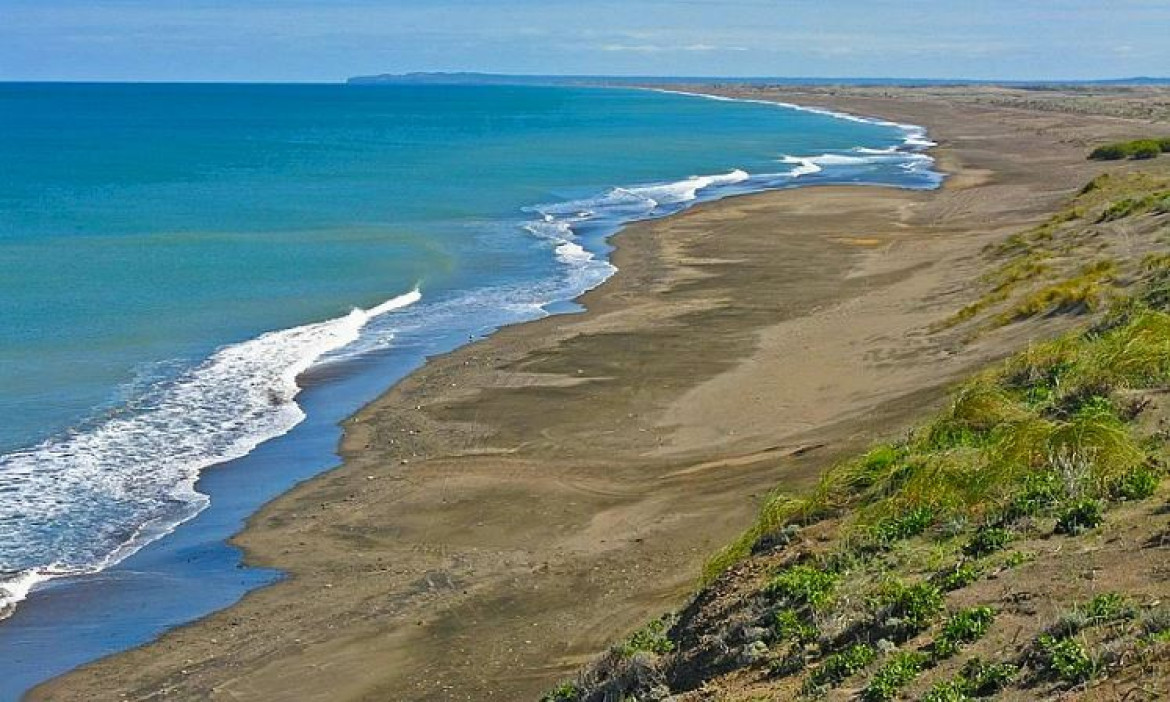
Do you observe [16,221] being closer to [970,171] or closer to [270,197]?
[270,197]

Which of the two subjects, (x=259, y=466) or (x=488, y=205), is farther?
(x=488, y=205)

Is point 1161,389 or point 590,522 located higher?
point 1161,389

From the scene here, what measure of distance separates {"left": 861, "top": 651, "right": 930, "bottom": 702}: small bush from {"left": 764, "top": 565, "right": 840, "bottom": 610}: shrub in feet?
4.14

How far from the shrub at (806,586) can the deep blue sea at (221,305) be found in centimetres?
760

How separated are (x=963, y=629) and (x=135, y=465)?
1510cm

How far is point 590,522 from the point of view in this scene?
16.8 m

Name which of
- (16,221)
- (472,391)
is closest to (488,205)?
(16,221)

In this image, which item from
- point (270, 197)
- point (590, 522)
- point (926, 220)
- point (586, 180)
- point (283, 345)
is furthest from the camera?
point (586, 180)

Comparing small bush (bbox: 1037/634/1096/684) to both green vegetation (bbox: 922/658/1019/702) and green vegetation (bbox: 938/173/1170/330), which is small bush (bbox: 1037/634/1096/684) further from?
green vegetation (bbox: 938/173/1170/330)

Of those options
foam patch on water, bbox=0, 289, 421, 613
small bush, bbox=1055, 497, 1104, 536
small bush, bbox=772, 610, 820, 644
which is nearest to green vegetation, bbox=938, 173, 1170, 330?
small bush, bbox=1055, 497, 1104, 536

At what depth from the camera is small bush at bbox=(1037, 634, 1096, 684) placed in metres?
7.32

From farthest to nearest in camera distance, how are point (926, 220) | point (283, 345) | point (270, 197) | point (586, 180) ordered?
point (586, 180) < point (270, 197) < point (926, 220) < point (283, 345)

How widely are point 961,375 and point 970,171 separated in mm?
51030

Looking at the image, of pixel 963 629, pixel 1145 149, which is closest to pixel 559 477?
pixel 963 629
